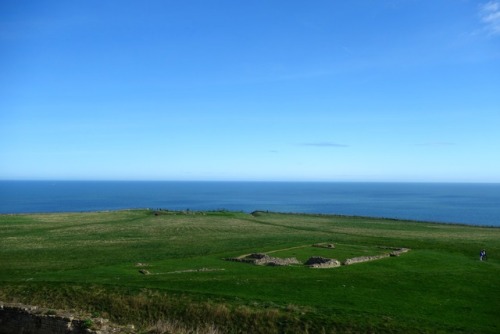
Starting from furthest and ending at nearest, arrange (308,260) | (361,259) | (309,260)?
(361,259)
(308,260)
(309,260)

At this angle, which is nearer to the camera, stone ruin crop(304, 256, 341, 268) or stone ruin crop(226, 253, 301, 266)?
stone ruin crop(304, 256, 341, 268)

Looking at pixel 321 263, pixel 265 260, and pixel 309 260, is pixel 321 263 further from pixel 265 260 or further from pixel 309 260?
pixel 265 260

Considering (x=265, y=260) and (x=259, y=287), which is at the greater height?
(x=259, y=287)

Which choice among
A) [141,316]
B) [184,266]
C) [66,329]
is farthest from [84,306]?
[184,266]

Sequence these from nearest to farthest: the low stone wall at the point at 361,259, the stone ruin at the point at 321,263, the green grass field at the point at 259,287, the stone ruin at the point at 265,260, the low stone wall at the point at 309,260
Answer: the green grass field at the point at 259,287, the stone ruin at the point at 321,263, the low stone wall at the point at 309,260, the stone ruin at the point at 265,260, the low stone wall at the point at 361,259

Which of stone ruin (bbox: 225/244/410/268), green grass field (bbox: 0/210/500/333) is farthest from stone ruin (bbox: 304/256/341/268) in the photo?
green grass field (bbox: 0/210/500/333)

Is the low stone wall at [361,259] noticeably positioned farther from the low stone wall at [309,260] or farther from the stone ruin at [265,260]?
the stone ruin at [265,260]

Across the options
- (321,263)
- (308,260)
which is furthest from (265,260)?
(321,263)

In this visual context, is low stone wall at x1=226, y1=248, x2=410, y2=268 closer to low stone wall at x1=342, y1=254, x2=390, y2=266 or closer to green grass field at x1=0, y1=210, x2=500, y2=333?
low stone wall at x1=342, y1=254, x2=390, y2=266

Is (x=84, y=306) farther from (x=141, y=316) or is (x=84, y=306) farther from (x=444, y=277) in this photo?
(x=444, y=277)

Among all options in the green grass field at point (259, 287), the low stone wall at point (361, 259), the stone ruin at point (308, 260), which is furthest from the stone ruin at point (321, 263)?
the green grass field at point (259, 287)

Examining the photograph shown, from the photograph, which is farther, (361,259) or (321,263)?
(361,259)

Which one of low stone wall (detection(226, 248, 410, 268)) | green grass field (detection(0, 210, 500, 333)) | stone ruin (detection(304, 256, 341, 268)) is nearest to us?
green grass field (detection(0, 210, 500, 333))

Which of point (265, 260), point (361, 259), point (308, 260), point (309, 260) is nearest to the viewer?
point (309, 260)
